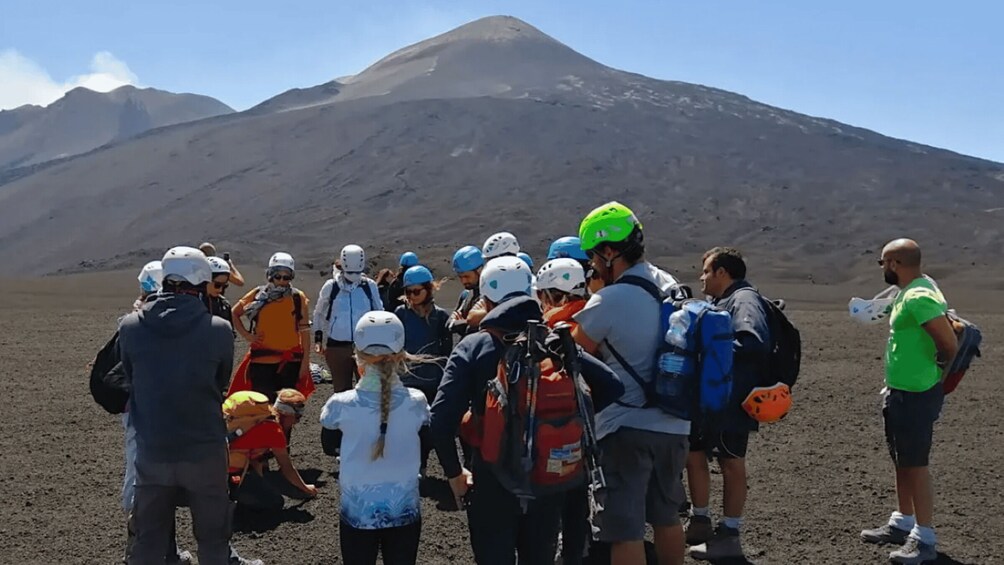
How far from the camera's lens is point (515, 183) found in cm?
6531

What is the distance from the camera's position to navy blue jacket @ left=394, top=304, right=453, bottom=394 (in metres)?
6.57

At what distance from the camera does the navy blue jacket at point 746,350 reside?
15.5ft

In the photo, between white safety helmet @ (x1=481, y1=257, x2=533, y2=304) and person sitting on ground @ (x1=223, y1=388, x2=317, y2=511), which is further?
person sitting on ground @ (x1=223, y1=388, x2=317, y2=511)

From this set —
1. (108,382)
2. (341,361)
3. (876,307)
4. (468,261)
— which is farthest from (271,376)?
(876,307)

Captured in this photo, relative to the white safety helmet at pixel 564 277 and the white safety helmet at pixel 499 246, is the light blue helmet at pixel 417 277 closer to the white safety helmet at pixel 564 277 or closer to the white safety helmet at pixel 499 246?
the white safety helmet at pixel 499 246

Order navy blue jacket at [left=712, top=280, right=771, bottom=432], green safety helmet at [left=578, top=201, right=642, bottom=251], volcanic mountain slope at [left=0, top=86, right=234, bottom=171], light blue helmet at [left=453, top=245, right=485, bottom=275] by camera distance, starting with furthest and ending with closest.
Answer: volcanic mountain slope at [left=0, top=86, right=234, bottom=171], light blue helmet at [left=453, top=245, right=485, bottom=275], navy blue jacket at [left=712, top=280, right=771, bottom=432], green safety helmet at [left=578, top=201, right=642, bottom=251]

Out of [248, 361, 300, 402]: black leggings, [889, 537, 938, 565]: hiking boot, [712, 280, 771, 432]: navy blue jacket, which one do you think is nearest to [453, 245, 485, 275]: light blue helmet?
[248, 361, 300, 402]: black leggings

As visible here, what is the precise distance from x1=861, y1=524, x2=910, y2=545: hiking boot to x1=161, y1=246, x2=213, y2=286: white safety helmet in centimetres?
424

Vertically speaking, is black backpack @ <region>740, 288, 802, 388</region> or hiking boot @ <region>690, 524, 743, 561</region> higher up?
black backpack @ <region>740, 288, 802, 388</region>

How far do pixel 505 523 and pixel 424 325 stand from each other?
317 cm

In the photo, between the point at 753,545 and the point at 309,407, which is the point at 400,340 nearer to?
the point at 753,545

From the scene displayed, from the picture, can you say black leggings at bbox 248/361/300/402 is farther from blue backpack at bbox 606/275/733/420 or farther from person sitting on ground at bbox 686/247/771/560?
blue backpack at bbox 606/275/733/420

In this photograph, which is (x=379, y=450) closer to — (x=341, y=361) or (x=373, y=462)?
(x=373, y=462)

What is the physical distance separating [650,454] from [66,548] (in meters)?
3.70
